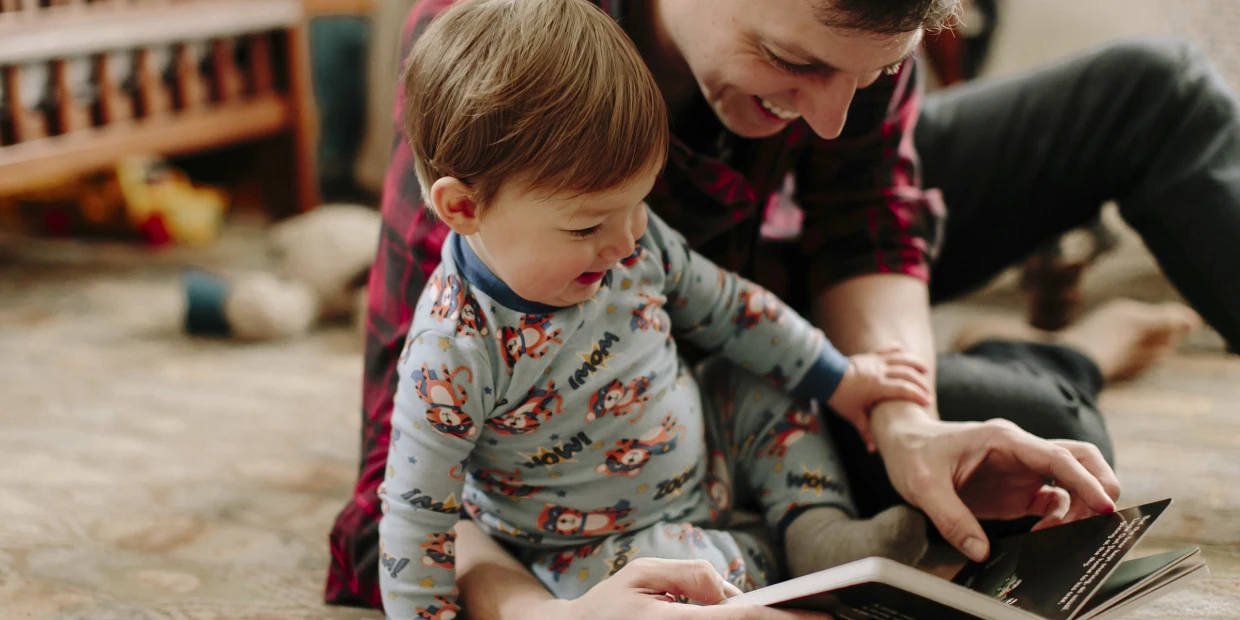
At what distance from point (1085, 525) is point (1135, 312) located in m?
0.77

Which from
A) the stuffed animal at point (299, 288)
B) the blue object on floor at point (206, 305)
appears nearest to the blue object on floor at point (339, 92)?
the stuffed animal at point (299, 288)

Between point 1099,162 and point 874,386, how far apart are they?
47 cm

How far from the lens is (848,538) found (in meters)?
0.80

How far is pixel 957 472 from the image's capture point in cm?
80

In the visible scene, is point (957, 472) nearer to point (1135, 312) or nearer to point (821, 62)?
point (821, 62)

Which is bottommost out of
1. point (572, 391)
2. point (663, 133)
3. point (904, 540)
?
point (904, 540)

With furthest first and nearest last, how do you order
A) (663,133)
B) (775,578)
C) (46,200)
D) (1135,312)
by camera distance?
(46,200) < (1135,312) < (775,578) < (663,133)

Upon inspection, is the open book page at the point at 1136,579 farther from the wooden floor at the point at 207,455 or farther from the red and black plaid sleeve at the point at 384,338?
the red and black plaid sleeve at the point at 384,338

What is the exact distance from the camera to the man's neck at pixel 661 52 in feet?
2.85

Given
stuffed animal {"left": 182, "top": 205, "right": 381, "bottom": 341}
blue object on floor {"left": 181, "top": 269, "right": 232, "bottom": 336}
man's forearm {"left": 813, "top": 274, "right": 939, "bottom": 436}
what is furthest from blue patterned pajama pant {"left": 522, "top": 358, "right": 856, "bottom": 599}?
blue object on floor {"left": 181, "top": 269, "right": 232, "bottom": 336}

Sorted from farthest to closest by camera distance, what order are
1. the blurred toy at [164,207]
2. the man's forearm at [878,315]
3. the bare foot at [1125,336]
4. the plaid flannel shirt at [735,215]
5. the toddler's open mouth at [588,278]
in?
the blurred toy at [164,207]
the bare foot at [1125,336]
the man's forearm at [878,315]
the plaid flannel shirt at [735,215]
the toddler's open mouth at [588,278]

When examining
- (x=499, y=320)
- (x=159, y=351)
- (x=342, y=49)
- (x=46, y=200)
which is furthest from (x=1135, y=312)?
(x=46, y=200)

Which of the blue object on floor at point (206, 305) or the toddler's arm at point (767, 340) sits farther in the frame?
the blue object on floor at point (206, 305)

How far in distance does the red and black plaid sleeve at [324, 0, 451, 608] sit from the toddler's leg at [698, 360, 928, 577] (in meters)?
0.28
